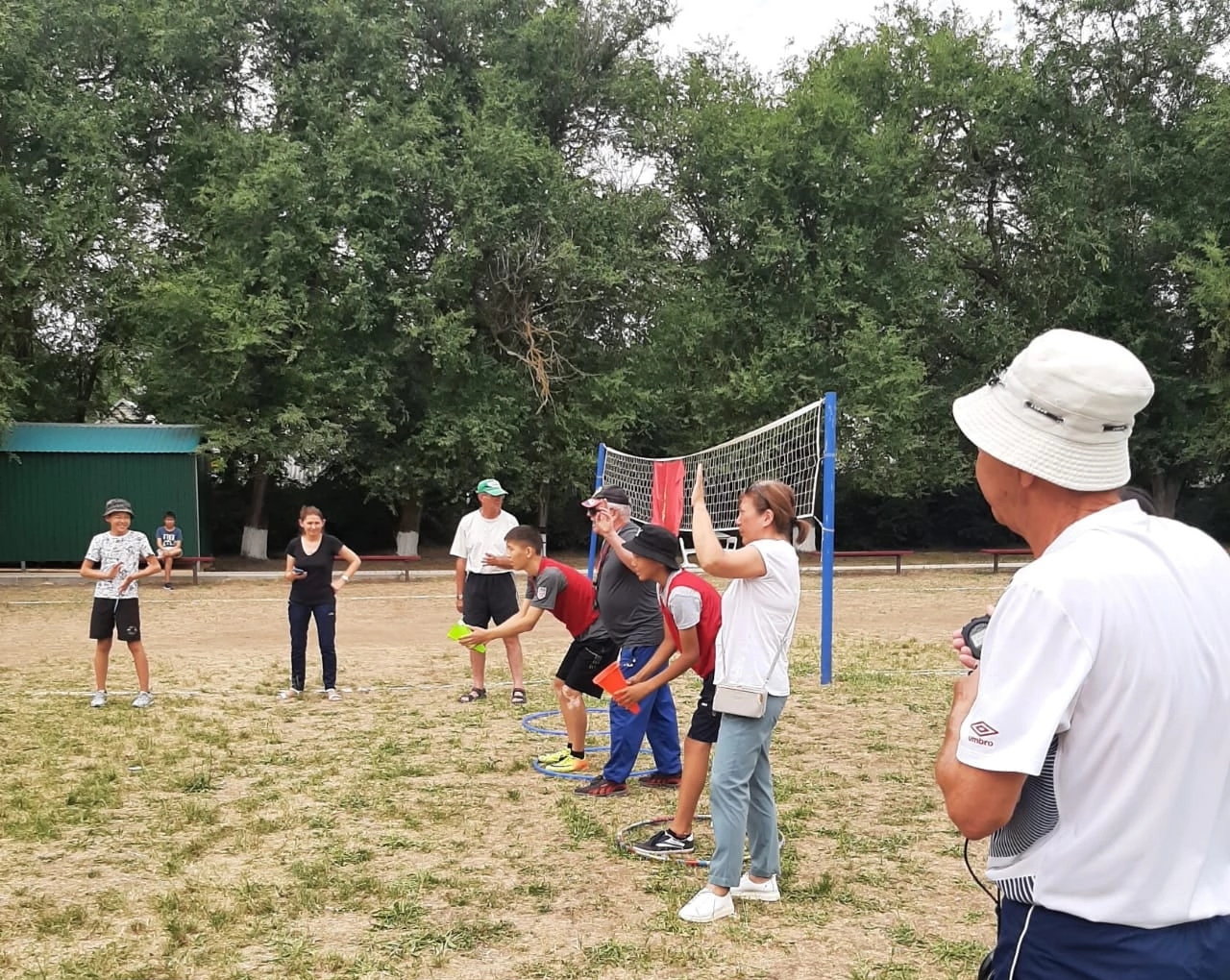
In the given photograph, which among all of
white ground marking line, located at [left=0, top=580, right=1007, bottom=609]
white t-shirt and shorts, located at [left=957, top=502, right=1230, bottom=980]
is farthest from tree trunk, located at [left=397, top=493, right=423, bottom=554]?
white t-shirt and shorts, located at [left=957, top=502, right=1230, bottom=980]

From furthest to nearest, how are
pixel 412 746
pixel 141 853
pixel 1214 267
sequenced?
pixel 1214 267
pixel 412 746
pixel 141 853

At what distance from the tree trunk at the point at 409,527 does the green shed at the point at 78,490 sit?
16.3 ft

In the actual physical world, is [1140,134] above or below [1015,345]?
above

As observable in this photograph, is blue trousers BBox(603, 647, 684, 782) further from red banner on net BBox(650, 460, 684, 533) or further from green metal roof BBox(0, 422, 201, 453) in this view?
green metal roof BBox(0, 422, 201, 453)

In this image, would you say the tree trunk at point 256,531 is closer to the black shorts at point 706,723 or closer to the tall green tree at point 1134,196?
the tall green tree at point 1134,196

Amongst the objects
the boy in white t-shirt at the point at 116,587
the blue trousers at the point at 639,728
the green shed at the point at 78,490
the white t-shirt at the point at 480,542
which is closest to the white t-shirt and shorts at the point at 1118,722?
the blue trousers at the point at 639,728

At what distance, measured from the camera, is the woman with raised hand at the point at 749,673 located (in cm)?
413

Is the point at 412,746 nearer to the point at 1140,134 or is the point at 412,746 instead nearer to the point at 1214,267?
the point at 1214,267

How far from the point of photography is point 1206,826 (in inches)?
59.4

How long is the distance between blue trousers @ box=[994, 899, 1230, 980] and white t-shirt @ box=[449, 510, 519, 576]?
732 cm

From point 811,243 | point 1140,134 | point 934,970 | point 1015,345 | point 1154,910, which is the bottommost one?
point 934,970

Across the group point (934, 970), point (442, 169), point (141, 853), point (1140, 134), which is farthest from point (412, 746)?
point (1140, 134)

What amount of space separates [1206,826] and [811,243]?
1020 inches

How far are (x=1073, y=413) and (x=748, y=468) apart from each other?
40.7ft
